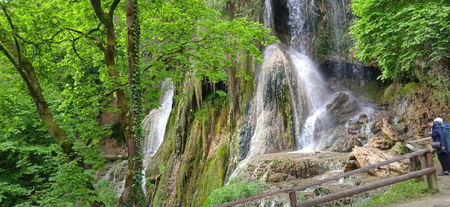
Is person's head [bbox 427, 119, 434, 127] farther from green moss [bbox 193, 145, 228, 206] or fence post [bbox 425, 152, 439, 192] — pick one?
green moss [bbox 193, 145, 228, 206]

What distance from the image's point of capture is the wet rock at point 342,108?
15.2m

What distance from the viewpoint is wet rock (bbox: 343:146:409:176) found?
7.14 meters

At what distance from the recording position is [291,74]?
1490 cm

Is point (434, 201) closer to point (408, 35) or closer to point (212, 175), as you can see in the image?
point (408, 35)

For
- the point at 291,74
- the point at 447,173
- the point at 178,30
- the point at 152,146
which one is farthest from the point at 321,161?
the point at 152,146

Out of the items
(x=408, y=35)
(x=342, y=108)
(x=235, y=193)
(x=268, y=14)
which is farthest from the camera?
(x=268, y=14)

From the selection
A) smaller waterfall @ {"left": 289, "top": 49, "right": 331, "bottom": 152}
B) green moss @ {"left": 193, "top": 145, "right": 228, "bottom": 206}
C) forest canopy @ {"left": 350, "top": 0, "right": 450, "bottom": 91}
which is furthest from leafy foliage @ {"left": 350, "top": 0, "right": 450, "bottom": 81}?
green moss @ {"left": 193, "top": 145, "right": 228, "bottom": 206}

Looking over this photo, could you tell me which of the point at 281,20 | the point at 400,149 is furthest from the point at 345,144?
the point at 281,20

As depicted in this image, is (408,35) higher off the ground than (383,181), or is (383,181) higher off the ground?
(408,35)

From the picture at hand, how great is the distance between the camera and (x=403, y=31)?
1010 cm

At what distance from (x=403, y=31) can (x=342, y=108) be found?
6237 mm

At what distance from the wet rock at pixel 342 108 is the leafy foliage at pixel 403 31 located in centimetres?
411

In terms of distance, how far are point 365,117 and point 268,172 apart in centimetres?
850

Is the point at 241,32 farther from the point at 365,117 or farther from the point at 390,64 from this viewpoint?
the point at 365,117
